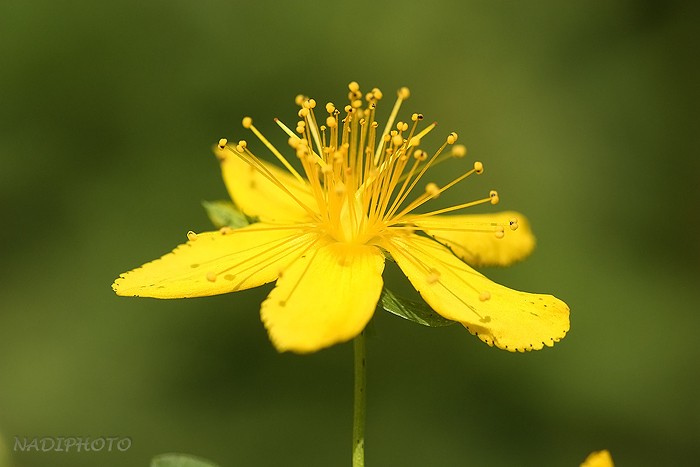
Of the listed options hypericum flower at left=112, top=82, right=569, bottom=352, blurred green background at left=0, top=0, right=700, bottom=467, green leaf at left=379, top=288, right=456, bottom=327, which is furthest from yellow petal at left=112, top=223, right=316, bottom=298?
blurred green background at left=0, top=0, right=700, bottom=467

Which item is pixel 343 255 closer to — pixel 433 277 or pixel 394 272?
pixel 433 277

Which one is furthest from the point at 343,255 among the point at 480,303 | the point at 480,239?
the point at 480,239

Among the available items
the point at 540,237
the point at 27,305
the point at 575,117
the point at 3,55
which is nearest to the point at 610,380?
the point at 540,237

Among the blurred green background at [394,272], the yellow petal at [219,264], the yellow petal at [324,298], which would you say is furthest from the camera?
the blurred green background at [394,272]

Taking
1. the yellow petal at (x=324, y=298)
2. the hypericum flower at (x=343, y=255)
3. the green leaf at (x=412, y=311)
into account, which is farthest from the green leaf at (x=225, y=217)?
the green leaf at (x=412, y=311)

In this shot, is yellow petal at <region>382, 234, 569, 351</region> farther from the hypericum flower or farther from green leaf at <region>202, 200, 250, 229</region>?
green leaf at <region>202, 200, 250, 229</region>

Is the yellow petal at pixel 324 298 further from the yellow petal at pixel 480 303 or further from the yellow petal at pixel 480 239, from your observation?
the yellow petal at pixel 480 239
